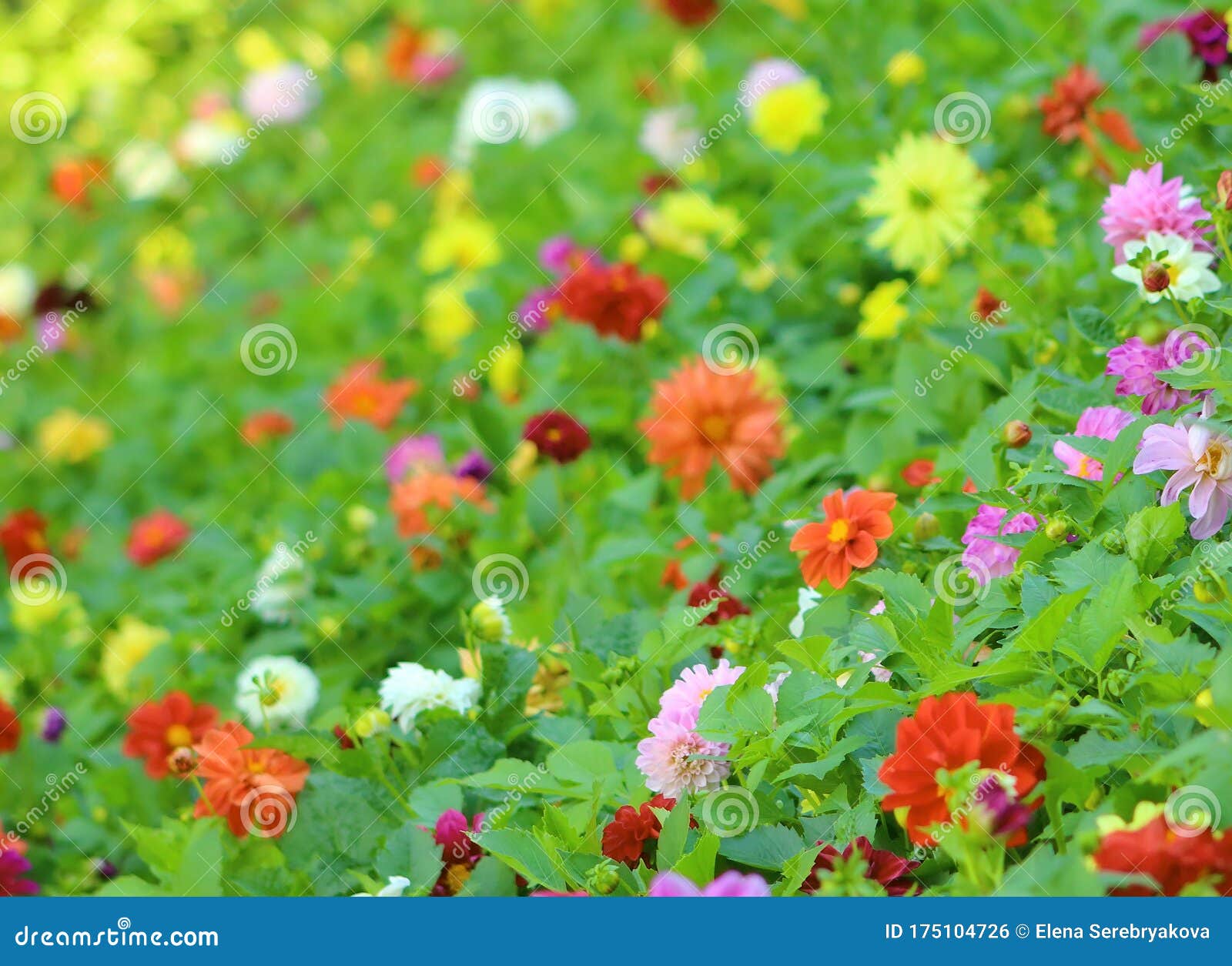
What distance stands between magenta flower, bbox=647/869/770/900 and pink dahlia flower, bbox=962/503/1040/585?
58 cm

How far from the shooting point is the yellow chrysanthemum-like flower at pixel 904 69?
2.77 metres

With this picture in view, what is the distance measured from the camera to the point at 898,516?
1665 mm

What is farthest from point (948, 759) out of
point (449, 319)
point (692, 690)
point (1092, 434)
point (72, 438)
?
point (72, 438)

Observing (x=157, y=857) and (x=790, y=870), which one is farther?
(x=157, y=857)

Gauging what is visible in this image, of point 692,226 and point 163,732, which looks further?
point 692,226

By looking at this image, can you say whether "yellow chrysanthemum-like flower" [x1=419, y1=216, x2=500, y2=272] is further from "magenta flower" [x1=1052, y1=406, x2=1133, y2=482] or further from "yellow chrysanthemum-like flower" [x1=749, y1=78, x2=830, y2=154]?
"magenta flower" [x1=1052, y1=406, x2=1133, y2=482]

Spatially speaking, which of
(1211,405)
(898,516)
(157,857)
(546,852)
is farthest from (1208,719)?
(157,857)

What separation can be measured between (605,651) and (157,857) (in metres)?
0.68

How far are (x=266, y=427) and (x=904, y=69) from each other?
5.91 feet

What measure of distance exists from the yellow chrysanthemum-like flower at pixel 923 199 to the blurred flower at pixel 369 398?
48.5 inches

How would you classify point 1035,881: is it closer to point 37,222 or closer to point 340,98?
point 340,98

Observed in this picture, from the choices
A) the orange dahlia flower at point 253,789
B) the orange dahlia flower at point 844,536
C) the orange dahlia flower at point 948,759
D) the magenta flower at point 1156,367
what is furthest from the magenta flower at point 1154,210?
the orange dahlia flower at point 253,789

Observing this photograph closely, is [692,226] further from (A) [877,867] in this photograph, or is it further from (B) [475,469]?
(A) [877,867]

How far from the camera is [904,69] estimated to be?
280 centimetres
